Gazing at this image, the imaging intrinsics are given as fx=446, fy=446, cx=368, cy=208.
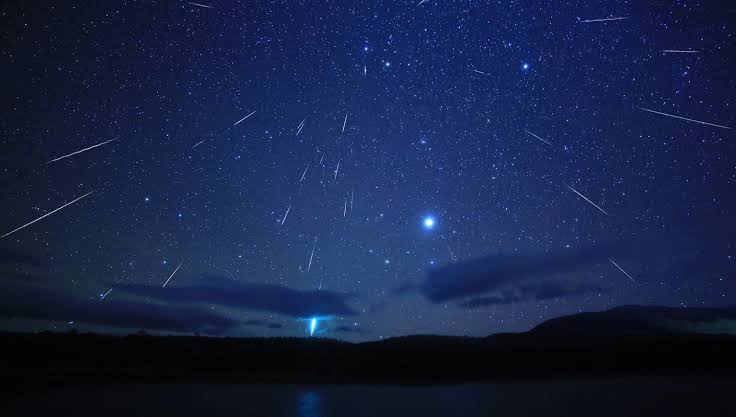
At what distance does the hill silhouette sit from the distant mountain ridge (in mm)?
63666

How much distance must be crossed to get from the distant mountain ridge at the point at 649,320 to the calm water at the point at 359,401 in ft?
264

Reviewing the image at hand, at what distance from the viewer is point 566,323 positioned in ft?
332

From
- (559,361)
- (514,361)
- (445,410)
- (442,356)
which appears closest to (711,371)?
(559,361)

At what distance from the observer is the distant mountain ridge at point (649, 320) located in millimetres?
90250

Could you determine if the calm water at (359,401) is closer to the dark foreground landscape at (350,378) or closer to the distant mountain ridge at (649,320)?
the dark foreground landscape at (350,378)

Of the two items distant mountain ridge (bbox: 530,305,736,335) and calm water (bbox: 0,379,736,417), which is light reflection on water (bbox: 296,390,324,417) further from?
distant mountain ridge (bbox: 530,305,736,335)

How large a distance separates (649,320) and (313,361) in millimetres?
94483

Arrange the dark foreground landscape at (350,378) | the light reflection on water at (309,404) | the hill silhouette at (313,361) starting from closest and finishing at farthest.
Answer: the light reflection on water at (309,404) → the dark foreground landscape at (350,378) → the hill silhouette at (313,361)

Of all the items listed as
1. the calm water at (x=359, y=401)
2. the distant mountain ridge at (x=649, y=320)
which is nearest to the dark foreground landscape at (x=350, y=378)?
the calm water at (x=359, y=401)

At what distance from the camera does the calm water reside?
1090 centimetres

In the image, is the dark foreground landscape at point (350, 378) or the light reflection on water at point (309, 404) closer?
the light reflection on water at point (309, 404)

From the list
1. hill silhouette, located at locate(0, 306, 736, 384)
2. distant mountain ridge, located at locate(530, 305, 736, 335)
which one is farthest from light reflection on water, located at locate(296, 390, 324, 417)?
distant mountain ridge, located at locate(530, 305, 736, 335)

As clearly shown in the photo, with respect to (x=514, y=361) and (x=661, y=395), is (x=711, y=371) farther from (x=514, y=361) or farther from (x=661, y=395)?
(x=661, y=395)

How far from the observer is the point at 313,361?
23.3 metres
